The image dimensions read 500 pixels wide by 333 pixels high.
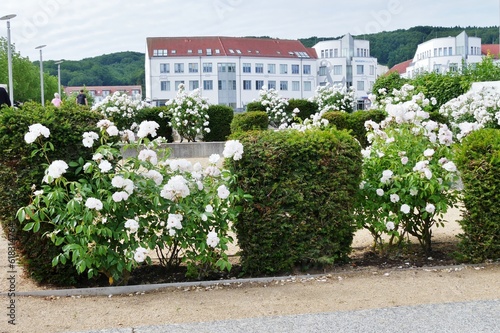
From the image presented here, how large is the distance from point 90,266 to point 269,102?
1953 cm

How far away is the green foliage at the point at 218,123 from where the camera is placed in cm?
2141

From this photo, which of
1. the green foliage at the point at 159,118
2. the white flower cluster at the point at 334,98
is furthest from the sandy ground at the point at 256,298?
the white flower cluster at the point at 334,98

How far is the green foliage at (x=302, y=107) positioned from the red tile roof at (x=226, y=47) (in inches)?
2181

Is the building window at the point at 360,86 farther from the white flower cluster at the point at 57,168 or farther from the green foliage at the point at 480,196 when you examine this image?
the white flower cluster at the point at 57,168

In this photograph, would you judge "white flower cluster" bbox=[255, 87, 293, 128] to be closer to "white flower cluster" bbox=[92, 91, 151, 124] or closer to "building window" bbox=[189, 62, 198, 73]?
"white flower cluster" bbox=[92, 91, 151, 124]

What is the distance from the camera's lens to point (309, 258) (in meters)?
5.38

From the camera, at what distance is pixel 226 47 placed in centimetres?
8125

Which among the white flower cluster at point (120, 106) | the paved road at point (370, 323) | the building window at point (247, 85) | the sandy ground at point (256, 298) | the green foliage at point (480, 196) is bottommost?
the sandy ground at point (256, 298)

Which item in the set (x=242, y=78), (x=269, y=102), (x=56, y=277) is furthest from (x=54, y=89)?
(x=56, y=277)

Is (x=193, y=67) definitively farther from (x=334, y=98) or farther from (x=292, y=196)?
(x=292, y=196)

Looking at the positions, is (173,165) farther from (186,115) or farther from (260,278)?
(186,115)

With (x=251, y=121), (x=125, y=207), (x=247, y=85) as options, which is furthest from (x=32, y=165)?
(x=247, y=85)

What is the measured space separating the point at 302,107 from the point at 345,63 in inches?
2502

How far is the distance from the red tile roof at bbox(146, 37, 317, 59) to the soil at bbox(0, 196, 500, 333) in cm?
7537
